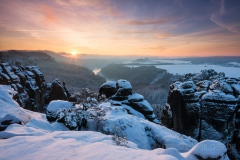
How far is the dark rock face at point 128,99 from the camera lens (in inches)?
947

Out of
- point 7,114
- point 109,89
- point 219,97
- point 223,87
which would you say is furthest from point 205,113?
point 7,114

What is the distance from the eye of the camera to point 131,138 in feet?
36.7

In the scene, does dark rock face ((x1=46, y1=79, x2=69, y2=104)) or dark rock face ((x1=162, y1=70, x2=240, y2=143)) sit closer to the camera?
dark rock face ((x1=162, y1=70, x2=240, y2=143))

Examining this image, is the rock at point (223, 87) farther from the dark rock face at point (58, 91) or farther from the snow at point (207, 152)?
the dark rock face at point (58, 91)

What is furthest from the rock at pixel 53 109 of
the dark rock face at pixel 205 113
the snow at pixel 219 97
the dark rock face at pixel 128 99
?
the snow at pixel 219 97

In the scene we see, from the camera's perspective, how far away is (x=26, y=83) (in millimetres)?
35500

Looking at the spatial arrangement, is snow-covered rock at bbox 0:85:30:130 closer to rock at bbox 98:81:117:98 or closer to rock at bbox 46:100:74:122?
rock at bbox 46:100:74:122

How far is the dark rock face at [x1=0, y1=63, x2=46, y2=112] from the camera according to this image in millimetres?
27980

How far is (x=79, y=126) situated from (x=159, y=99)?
4151 inches

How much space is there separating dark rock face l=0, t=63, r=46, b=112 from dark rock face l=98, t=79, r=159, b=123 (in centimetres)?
1467

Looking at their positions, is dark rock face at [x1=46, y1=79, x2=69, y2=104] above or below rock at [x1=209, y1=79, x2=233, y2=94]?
below

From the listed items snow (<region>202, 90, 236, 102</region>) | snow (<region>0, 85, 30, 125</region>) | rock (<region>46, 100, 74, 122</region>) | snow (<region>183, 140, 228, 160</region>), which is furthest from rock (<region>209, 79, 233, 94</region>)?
snow (<region>0, 85, 30, 125</region>)

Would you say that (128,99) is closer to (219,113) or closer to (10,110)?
(219,113)

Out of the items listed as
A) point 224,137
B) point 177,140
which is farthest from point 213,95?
point 177,140
